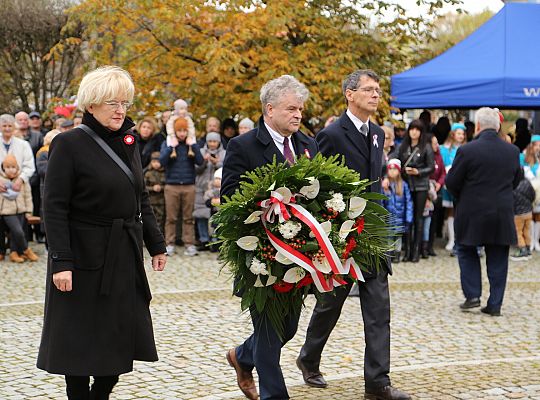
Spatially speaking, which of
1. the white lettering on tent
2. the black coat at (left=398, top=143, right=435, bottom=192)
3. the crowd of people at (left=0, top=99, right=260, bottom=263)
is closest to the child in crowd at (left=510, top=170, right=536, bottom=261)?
the white lettering on tent

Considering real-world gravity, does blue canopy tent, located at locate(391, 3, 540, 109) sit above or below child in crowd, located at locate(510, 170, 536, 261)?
above

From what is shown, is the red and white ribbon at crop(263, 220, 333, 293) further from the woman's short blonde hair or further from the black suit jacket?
the woman's short blonde hair

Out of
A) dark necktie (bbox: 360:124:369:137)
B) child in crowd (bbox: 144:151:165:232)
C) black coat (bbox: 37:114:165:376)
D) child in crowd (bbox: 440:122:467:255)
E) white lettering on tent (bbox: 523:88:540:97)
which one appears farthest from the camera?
child in crowd (bbox: 440:122:467:255)

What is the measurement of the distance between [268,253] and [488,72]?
383 inches

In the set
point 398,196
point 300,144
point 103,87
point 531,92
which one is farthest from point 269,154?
point 531,92

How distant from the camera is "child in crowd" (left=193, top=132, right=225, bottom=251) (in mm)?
14586

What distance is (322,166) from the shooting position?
18.1 feet

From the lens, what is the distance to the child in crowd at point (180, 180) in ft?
46.6

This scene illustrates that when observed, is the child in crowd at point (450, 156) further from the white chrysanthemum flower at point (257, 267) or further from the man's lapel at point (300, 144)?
the white chrysanthemum flower at point (257, 267)

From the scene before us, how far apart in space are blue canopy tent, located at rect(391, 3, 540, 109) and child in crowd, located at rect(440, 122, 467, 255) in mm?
1096

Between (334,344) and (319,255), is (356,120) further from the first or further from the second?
(334,344)

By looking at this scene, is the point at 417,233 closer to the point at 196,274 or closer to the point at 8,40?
the point at 196,274

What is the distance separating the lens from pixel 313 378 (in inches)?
265

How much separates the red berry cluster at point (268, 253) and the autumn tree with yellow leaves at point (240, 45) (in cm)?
987
